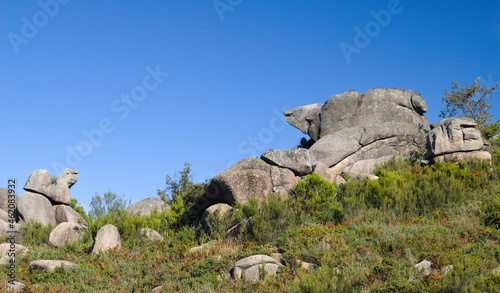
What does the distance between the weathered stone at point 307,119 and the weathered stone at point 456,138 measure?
10.6m

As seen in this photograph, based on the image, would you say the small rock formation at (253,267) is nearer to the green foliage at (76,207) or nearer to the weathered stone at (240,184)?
the weathered stone at (240,184)

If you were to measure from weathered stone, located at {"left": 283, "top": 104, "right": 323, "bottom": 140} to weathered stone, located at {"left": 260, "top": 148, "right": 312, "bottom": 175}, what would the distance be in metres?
11.6

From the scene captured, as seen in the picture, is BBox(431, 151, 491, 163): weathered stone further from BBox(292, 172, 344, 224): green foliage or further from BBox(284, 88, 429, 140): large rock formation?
BBox(284, 88, 429, 140): large rock formation

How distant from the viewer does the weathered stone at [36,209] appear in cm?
1977

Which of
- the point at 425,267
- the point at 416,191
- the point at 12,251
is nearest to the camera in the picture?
the point at 425,267

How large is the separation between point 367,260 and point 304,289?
102 inches

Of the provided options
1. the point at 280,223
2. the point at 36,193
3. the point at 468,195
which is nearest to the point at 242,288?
the point at 280,223

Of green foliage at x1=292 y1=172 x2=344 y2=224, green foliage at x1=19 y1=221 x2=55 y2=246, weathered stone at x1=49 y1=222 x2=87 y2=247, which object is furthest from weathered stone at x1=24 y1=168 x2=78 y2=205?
green foliage at x1=292 y1=172 x2=344 y2=224

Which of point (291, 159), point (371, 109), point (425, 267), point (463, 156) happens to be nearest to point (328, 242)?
point (425, 267)

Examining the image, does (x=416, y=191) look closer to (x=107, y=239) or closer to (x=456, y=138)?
(x=456, y=138)

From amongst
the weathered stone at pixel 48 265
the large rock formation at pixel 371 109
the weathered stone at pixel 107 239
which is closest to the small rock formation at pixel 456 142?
the large rock formation at pixel 371 109

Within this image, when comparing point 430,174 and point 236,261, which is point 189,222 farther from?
point 430,174

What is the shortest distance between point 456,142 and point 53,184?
1907 cm

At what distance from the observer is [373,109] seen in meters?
27.6
